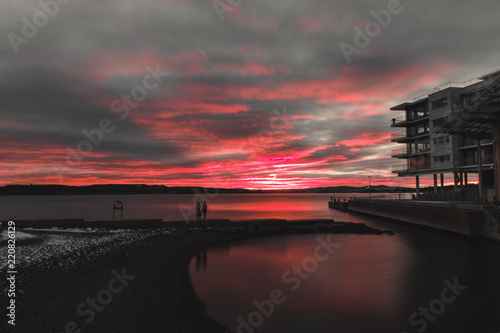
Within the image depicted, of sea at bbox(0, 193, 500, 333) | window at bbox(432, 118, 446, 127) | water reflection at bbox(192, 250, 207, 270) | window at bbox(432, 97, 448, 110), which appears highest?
window at bbox(432, 97, 448, 110)

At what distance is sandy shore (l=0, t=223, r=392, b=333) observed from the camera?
875cm

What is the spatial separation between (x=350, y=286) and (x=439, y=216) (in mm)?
20783

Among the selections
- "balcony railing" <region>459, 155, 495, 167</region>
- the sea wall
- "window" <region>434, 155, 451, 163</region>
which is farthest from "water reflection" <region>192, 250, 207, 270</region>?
"window" <region>434, 155, 451, 163</region>

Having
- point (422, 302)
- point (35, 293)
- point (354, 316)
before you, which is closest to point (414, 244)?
point (422, 302)

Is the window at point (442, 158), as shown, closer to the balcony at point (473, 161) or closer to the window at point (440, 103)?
the balcony at point (473, 161)

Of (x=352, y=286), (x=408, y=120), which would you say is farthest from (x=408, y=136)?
(x=352, y=286)

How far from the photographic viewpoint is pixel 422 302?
12.8 meters

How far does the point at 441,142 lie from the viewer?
49.5 m

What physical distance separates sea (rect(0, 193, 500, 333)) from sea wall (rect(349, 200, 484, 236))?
1.49m

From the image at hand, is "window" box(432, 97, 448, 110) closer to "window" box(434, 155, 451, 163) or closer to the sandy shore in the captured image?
"window" box(434, 155, 451, 163)

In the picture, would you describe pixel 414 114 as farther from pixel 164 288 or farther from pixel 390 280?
pixel 164 288

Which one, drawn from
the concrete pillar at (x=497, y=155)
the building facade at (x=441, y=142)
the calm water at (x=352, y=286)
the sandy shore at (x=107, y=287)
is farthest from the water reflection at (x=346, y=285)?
the building facade at (x=441, y=142)

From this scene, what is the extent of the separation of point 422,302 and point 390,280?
3733 mm

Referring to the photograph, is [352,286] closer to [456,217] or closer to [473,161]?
[456,217]
